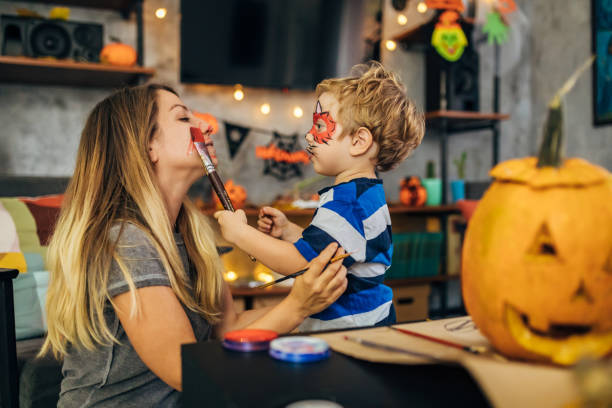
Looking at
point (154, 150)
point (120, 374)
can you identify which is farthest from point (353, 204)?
point (120, 374)

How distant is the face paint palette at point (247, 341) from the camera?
22.0 inches

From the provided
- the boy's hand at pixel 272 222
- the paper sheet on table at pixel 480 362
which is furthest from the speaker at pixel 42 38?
the paper sheet on table at pixel 480 362

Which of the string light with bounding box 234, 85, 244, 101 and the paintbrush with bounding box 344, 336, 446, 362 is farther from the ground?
the string light with bounding box 234, 85, 244, 101

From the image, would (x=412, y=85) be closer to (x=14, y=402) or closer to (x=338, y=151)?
(x=338, y=151)

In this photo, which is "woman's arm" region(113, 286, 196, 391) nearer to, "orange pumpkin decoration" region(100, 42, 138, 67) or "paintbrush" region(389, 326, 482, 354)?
"paintbrush" region(389, 326, 482, 354)

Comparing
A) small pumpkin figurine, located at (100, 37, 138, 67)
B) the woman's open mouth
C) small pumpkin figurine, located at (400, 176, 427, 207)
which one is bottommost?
the woman's open mouth

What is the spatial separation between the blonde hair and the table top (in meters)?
0.42

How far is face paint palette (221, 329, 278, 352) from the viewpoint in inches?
22.0

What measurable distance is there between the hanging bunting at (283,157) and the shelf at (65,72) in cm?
88

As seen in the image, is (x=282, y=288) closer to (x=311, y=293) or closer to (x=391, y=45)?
(x=391, y=45)

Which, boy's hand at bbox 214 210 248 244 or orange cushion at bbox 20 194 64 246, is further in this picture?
orange cushion at bbox 20 194 64 246

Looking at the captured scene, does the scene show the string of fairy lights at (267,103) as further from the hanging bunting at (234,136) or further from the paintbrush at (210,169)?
the paintbrush at (210,169)

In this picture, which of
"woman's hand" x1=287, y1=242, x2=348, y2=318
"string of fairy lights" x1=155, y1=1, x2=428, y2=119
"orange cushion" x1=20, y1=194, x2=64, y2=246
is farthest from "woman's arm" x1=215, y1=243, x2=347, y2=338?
"string of fairy lights" x1=155, y1=1, x2=428, y2=119

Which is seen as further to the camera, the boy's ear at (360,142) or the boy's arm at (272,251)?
the boy's ear at (360,142)
